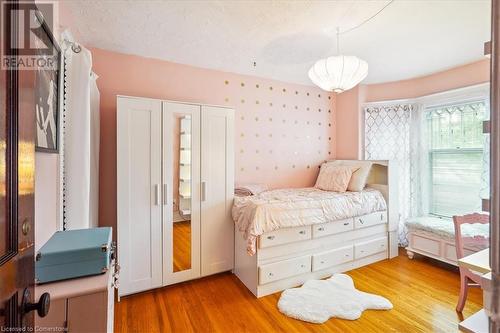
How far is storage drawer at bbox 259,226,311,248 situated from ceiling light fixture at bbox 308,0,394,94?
148 cm

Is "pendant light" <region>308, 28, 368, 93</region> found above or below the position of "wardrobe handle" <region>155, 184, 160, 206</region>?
above

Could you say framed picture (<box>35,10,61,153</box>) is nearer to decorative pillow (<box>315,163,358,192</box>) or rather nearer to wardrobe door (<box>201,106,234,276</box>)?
wardrobe door (<box>201,106,234,276</box>)

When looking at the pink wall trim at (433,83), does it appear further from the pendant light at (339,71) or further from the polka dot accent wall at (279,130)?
the pendant light at (339,71)

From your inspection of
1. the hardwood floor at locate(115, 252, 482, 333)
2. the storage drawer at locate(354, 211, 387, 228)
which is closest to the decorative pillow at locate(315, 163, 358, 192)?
the storage drawer at locate(354, 211, 387, 228)

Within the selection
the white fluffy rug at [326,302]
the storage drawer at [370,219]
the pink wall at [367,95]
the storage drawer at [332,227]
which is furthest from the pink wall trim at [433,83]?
the white fluffy rug at [326,302]

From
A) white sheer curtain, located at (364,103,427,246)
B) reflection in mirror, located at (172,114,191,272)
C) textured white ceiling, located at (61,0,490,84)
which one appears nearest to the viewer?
textured white ceiling, located at (61,0,490,84)

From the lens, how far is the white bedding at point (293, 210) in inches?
89.7

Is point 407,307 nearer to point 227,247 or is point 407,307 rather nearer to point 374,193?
point 374,193

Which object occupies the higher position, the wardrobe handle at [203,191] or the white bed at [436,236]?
the wardrobe handle at [203,191]

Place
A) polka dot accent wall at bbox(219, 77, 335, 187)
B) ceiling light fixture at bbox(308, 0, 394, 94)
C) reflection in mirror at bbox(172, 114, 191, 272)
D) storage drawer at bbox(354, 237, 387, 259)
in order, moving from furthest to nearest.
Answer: polka dot accent wall at bbox(219, 77, 335, 187), storage drawer at bbox(354, 237, 387, 259), reflection in mirror at bbox(172, 114, 191, 272), ceiling light fixture at bbox(308, 0, 394, 94)

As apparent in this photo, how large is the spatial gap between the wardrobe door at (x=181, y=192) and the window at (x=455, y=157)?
3.29 meters

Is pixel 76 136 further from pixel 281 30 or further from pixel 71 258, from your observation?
pixel 281 30

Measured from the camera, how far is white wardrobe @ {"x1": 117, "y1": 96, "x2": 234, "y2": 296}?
2217 millimetres

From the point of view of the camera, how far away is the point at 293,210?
2455 mm
